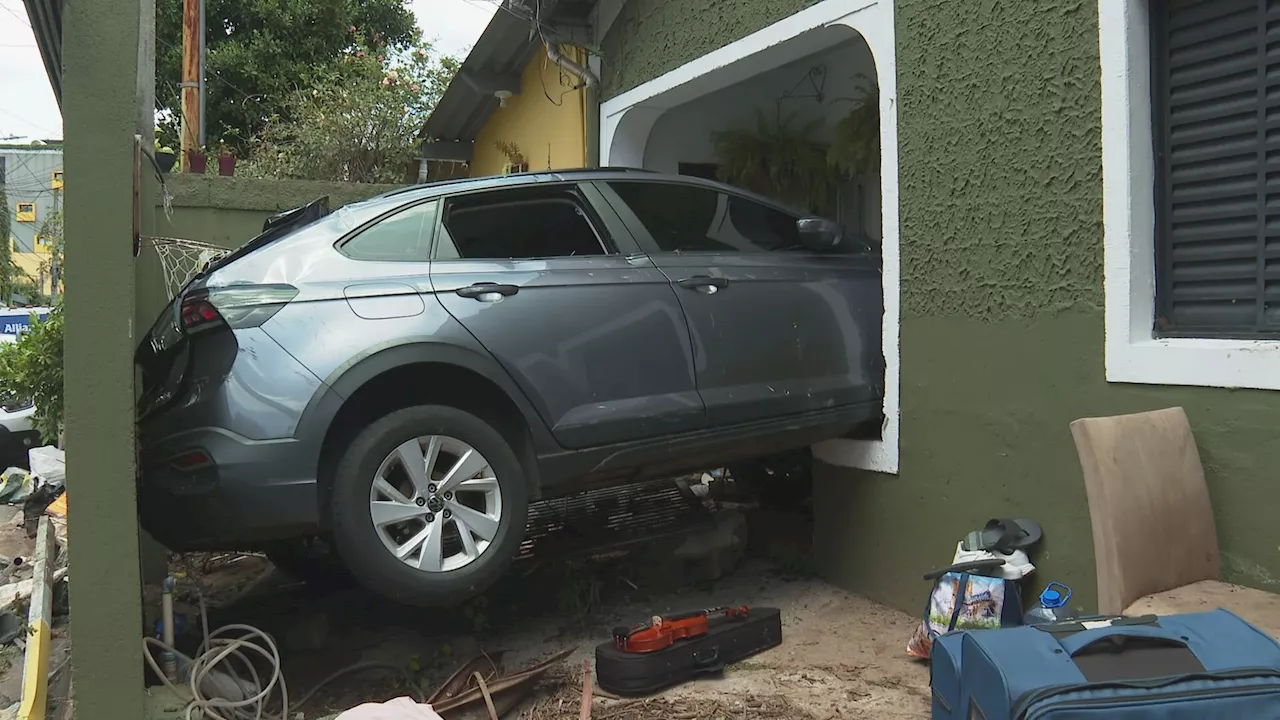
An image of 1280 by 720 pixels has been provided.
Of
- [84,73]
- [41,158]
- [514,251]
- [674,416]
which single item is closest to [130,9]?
[84,73]

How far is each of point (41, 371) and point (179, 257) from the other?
3.10 ft

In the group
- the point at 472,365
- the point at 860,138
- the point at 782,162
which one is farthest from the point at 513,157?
the point at 472,365

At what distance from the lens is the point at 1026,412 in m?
4.16

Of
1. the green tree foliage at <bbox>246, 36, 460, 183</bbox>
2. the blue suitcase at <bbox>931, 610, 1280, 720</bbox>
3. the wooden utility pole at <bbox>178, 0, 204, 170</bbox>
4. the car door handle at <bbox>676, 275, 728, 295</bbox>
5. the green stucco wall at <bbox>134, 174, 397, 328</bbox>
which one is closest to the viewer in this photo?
the blue suitcase at <bbox>931, 610, 1280, 720</bbox>

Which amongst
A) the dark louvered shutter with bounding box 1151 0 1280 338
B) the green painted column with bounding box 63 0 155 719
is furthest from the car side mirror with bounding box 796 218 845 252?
the green painted column with bounding box 63 0 155 719

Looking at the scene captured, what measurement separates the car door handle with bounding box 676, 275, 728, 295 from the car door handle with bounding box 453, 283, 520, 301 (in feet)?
2.74

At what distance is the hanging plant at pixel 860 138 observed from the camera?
6.60 meters

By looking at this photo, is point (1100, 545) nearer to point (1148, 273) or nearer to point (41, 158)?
point (1148, 273)

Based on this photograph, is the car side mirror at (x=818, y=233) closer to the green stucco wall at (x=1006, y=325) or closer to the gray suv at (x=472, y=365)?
the gray suv at (x=472, y=365)

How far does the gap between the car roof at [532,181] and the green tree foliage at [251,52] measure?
12.0 meters

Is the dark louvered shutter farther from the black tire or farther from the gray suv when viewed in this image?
the black tire

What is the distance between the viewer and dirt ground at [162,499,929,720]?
3930mm

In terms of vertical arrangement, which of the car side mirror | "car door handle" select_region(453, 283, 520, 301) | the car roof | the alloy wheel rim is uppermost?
the car roof

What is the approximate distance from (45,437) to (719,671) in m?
4.18
